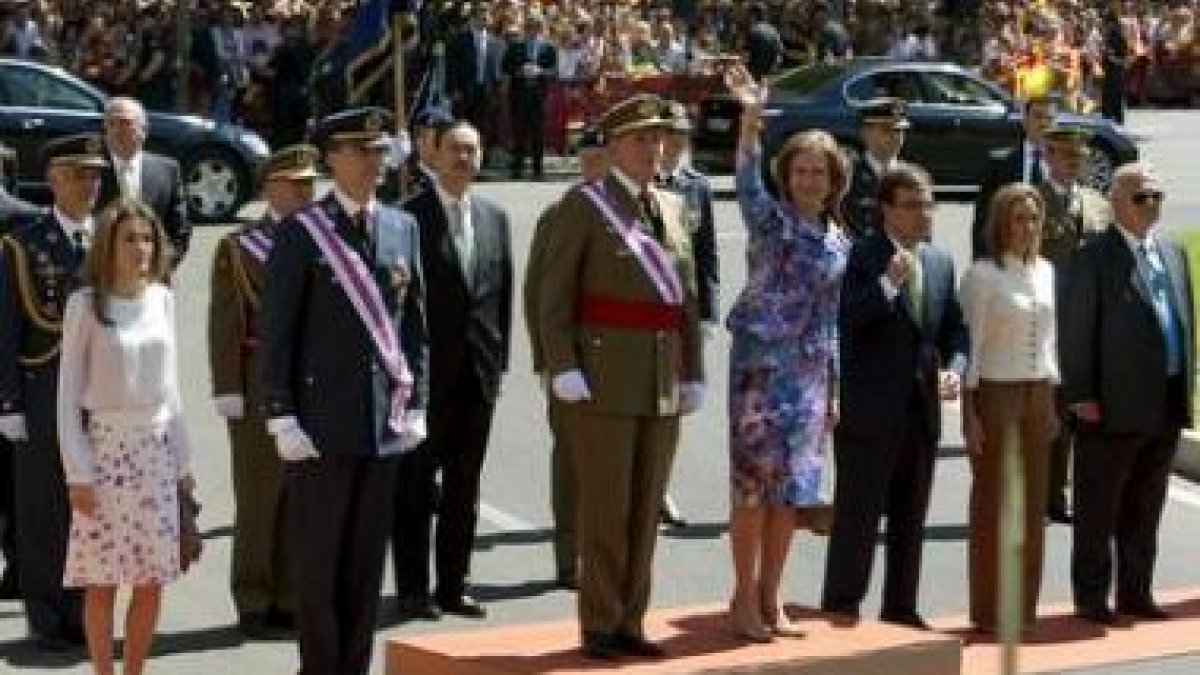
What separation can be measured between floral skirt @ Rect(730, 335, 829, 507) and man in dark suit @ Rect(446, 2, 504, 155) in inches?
828

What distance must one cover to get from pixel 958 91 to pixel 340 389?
2193 centimetres

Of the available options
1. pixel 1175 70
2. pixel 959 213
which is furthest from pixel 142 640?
pixel 1175 70

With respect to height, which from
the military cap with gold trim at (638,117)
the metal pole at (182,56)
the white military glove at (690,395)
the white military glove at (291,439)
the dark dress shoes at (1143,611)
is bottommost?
the dark dress shoes at (1143,611)

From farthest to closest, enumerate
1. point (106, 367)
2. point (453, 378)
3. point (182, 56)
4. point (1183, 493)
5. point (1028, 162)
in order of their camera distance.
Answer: point (182, 56) → point (1183, 493) → point (1028, 162) → point (453, 378) → point (106, 367)

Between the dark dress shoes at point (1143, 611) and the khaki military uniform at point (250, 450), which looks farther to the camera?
the dark dress shoes at point (1143, 611)

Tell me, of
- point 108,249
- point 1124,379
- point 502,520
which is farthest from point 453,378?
point 1124,379

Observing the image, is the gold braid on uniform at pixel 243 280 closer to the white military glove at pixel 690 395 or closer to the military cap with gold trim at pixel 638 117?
the military cap with gold trim at pixel 638 117

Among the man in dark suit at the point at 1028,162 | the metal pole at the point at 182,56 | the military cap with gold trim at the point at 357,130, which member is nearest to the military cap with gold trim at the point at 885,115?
the man in dark suit at the point at 1028,162

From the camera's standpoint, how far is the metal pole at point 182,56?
103 ft

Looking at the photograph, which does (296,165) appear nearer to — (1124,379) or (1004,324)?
(1004,324)

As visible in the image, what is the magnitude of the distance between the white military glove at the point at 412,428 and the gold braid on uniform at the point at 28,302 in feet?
5.69

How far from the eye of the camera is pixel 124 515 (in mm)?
9047

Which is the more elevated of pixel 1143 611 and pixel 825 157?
pixel 825 157

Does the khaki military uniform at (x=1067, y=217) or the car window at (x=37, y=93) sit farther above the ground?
the car window at (x=37, y=93)
